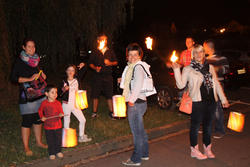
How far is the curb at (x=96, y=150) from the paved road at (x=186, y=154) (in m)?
0.23

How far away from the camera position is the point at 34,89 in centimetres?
464

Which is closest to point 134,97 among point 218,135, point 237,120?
point 237,120

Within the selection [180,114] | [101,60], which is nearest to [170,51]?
[180,114]

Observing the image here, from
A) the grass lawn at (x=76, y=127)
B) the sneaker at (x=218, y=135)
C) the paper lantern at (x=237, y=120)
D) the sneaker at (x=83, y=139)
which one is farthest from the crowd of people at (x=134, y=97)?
the sneaker at (x=218, y=135)

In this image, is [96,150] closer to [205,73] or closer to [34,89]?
[34,89]

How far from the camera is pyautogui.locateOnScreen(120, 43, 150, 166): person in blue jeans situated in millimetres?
4203

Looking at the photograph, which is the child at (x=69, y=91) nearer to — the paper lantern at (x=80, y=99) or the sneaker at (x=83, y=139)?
the paper lantern at (x=80, y=99)

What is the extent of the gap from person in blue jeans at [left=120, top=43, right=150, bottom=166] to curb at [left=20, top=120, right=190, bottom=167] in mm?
908

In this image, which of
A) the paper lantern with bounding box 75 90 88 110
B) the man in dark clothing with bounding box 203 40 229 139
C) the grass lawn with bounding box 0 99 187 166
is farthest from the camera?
the man in dark clothing with bounding box 203 40 229 139

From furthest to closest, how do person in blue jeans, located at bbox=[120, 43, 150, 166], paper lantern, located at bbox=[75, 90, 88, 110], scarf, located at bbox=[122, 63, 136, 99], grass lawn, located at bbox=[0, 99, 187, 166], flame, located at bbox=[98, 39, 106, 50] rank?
1. flame, located at bbox=[98, 39, 106, 50]
2. paper lantern, located at bbox=[75, 90, 88, 110]
3. grass lawn, located at bbox=[0, 99, 187, 166]
4. scarf, located at bbox=[122, 63, 136, 99]
5. person in blue jeans, located at bbox=[120, 43, 150, 166]

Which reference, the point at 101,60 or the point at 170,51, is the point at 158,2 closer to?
the point at 170,51

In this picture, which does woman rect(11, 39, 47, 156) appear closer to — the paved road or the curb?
the curb

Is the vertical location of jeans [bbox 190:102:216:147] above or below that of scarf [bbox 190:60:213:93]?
below

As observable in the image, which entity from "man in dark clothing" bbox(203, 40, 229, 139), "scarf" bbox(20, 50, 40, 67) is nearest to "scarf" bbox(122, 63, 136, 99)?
"scarf" bbox(20, 50, 40, 67)
